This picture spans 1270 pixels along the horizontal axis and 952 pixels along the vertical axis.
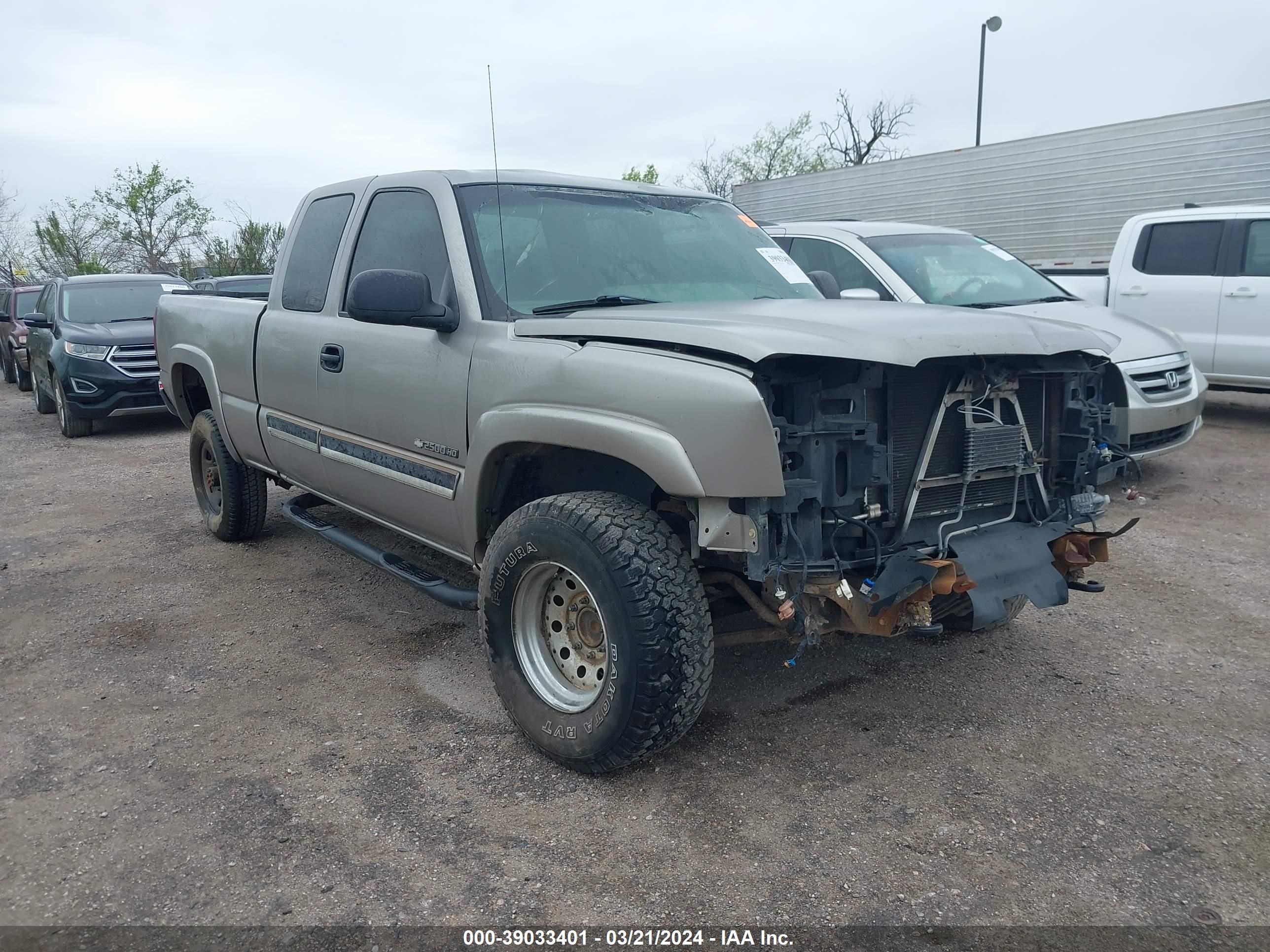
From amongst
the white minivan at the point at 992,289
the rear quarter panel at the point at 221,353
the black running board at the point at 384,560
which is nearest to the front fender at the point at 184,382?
the rear quarter panel at the point at 221,353

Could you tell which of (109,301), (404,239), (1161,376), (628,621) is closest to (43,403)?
(109,301)

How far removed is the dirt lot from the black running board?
408 millimetres

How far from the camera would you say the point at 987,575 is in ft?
10.3

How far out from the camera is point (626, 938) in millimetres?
2520

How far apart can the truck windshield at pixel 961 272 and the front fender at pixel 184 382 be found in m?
4.61

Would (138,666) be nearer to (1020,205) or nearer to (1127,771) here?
(1127,771)

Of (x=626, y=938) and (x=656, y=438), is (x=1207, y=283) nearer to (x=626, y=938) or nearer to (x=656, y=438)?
(x=656, y=438)

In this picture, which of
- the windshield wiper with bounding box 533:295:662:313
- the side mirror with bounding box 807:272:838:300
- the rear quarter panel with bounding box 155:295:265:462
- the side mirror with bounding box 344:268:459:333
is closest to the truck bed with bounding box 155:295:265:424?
the rear quarter panel with bounding box 155:295:265:462

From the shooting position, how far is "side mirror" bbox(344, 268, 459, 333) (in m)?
3.50

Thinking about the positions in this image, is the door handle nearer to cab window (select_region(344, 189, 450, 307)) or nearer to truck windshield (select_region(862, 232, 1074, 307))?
cab window (select_region(344, 189, 450, 307))

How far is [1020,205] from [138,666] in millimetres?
13106

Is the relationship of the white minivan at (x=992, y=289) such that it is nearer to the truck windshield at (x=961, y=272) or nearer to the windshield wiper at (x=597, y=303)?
the truck windshield at (x=961, y=272)

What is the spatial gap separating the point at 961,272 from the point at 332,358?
4.97m

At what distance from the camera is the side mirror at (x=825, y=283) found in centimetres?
488
